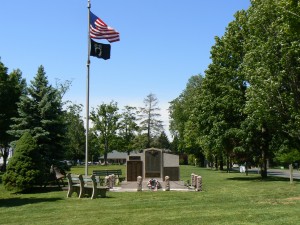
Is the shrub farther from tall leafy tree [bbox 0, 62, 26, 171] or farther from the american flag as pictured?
tall leafy tree [bbox 0, 62, 26, 171]

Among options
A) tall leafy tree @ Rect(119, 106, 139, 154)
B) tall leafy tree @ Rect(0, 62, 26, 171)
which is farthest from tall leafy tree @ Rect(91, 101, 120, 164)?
tall leafy tree @ Rect(0, 62, 26, 171)

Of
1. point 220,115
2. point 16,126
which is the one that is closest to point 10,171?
point 16,126

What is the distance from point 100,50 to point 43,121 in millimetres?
6759

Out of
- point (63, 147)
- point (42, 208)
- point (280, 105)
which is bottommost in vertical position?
point (42, 208)

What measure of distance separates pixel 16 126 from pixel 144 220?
17.7 metres

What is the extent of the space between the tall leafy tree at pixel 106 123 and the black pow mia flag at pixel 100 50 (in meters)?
72.4

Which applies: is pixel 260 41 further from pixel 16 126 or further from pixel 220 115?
pixel 16 126

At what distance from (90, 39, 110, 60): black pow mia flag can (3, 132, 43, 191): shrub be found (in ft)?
18.4

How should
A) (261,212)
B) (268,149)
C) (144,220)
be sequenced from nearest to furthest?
(144,220) < (261,212) < (268,149)

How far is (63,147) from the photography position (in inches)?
1083

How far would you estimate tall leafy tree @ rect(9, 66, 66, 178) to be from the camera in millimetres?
26281

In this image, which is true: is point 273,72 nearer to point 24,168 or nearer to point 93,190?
point 93,190

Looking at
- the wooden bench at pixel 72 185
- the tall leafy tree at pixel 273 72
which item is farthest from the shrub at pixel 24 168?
the tall leafy tree at pixel 273 72

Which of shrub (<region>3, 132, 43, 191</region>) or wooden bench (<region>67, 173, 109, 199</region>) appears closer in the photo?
wooden bench (<region>67, 173, 109, 199</region>)
